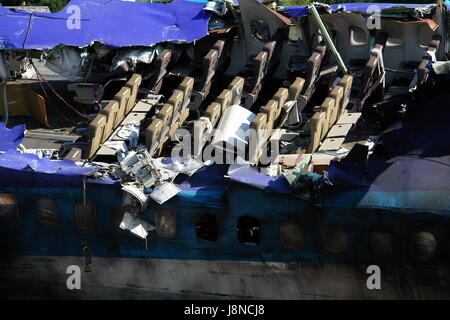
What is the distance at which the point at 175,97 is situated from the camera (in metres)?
26.2

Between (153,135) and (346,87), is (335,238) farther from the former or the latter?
(346,87)

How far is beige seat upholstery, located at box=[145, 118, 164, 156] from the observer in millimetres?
24906

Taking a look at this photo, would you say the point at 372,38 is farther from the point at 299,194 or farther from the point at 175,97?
the point at 299,194

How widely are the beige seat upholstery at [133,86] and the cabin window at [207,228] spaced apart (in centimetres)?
498

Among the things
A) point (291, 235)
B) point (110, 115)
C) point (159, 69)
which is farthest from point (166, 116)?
point (291, 235)

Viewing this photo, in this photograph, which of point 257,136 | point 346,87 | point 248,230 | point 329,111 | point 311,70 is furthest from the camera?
point 311,70

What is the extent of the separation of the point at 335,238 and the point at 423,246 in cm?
180

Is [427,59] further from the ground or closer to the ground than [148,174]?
further from the ground

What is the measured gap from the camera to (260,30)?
28.8 m

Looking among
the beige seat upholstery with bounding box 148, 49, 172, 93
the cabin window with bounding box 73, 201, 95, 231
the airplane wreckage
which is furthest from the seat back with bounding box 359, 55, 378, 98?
the cabin window with bounding box 73, 201, 95, 231

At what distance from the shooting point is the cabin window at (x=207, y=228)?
22781 mm

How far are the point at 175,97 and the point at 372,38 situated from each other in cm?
555

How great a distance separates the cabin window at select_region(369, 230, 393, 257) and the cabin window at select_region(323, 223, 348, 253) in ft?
1.81
